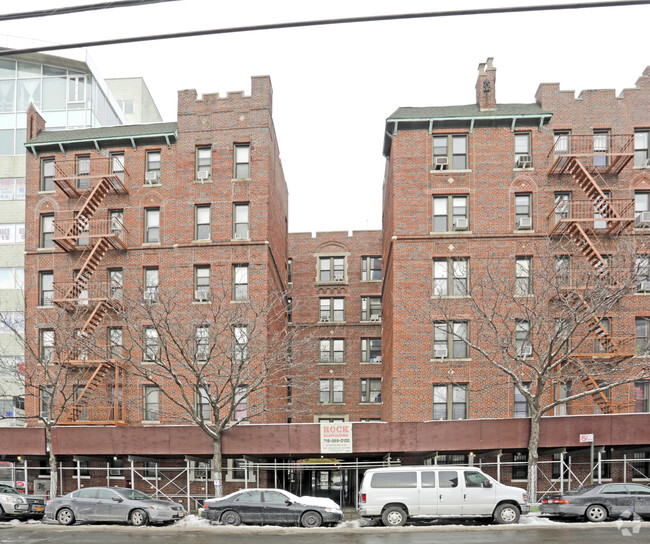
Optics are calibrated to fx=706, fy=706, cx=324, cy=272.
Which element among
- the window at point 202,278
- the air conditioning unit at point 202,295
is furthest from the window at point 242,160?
the air conditioning unit at point 202,295

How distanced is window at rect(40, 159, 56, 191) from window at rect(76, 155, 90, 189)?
1.65m

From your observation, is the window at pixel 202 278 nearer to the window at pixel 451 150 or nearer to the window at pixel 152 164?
the window at pixel 152 164

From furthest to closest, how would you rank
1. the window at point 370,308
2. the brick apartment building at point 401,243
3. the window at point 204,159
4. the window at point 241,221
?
1. the window at point 370,308
2. the window at point 204,159
3. the window at point 241,221
4. the brick apartment building at point 401,243

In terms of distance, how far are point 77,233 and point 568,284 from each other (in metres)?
24.1

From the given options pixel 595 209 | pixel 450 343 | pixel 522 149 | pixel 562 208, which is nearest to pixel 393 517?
pixel 450 343

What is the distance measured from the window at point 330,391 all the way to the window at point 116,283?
611 inches

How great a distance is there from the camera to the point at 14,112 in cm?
4219

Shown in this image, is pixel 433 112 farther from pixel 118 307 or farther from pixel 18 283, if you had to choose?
pixel 18 283

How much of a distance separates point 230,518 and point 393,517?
543cm

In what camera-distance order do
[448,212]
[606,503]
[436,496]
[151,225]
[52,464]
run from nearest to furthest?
[436,496] < [606,503] < [52,464] < [448,212] < [151,225]

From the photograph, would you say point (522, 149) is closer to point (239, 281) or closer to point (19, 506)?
point (239, 281)

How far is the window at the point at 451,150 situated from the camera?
34.4 metres

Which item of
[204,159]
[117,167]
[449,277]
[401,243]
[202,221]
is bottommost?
[449,277]

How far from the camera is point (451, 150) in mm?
34469
